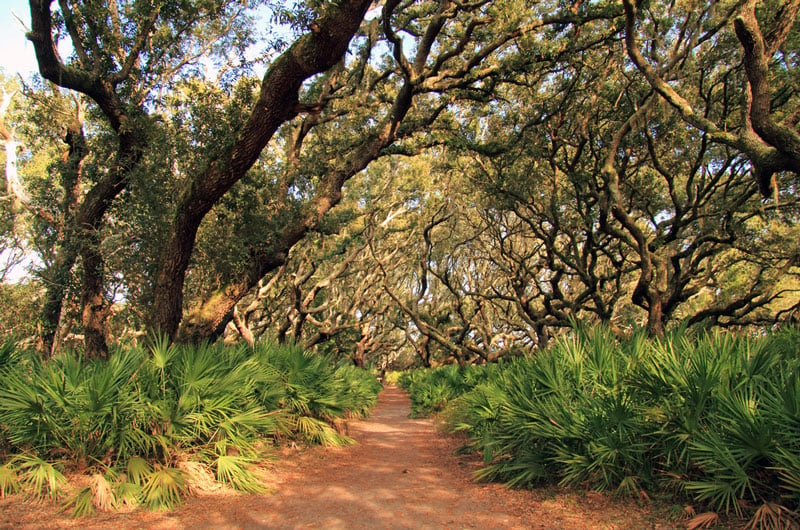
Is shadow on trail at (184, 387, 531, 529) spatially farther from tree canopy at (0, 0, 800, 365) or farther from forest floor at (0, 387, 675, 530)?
tree canopy at (0, 0, 800, 365)

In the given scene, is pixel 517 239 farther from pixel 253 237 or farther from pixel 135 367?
pixel 135 367

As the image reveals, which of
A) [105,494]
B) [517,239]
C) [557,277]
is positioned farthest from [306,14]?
[517,239]

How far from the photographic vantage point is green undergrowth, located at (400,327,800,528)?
11.9ft

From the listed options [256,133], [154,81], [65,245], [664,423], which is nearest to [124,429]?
[256,133]

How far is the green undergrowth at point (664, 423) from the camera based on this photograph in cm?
362

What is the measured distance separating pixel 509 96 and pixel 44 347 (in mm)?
13740

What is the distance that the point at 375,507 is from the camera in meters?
5.19

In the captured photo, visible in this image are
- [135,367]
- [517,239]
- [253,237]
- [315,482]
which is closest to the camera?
[135,367]

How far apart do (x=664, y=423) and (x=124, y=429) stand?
544 centimetres

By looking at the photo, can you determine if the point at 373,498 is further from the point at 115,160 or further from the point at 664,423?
the point at 115,160

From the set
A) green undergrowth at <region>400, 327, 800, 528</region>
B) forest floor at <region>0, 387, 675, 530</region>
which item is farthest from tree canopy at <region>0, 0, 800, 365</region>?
forest floor at <region>0, 387, 675, 530</region>

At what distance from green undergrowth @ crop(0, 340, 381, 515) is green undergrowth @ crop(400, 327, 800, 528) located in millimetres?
3292

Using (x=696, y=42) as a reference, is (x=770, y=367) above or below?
below

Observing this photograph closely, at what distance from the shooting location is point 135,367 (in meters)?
5.68
